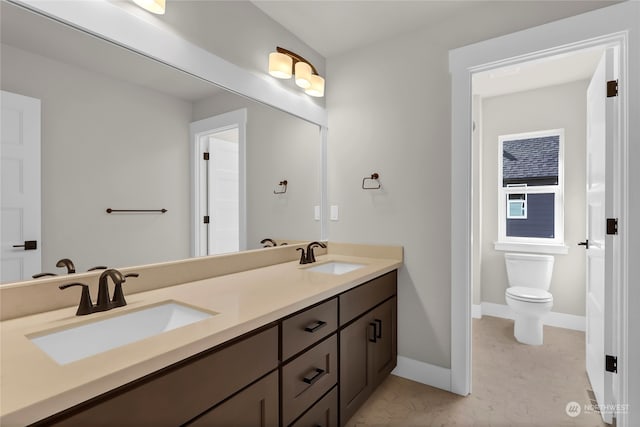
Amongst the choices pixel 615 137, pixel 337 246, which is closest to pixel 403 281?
pixel 337 246

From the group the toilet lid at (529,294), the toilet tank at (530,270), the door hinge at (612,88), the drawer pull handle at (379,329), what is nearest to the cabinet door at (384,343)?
the drawer pull handle at (379,329)

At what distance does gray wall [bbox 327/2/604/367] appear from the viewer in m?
2.14

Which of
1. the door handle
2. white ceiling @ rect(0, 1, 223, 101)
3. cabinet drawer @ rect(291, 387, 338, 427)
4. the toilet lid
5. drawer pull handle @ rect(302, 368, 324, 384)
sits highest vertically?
white ceiling @ rect(0, 1, 223, 101)

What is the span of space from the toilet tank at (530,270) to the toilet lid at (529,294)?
147mm

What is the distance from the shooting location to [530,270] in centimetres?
325

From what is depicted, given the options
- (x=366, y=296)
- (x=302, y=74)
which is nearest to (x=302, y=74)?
(x=302, y=74)

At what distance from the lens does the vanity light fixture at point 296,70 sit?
202 cm

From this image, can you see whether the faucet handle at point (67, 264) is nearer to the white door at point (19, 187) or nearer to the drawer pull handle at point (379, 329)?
the white door at point (19, 187)

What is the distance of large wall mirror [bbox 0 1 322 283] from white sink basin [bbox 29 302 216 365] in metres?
0.29

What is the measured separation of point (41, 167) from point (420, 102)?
2102mm

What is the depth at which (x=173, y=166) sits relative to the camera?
1.55 metres

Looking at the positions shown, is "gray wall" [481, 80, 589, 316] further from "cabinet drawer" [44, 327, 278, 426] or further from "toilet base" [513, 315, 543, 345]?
"cabinet drawer" [44, 327, 278, 426]

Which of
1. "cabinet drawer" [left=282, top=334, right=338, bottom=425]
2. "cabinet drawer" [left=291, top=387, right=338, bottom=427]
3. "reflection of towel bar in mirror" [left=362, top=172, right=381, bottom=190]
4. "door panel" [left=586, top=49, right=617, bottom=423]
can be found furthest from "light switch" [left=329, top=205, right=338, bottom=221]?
"door panel" [left=586, top=49, right=617, bottom=423]

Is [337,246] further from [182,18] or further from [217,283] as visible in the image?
[182,18]
